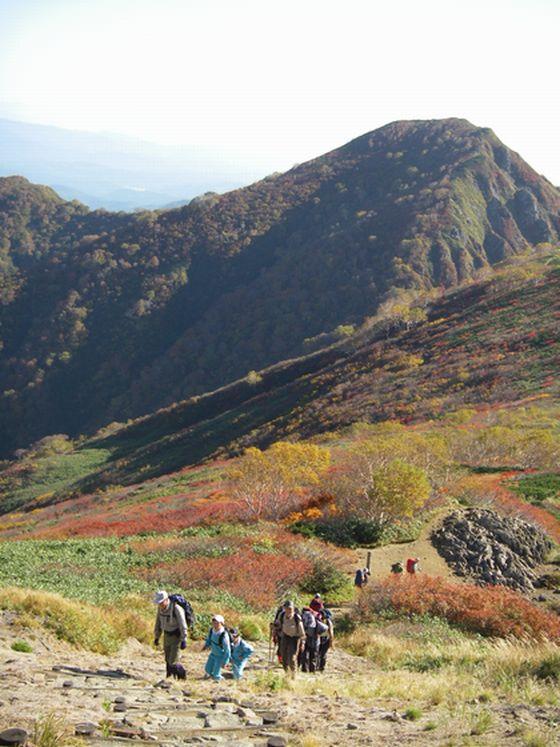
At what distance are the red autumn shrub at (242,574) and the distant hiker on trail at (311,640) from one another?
12.5ft

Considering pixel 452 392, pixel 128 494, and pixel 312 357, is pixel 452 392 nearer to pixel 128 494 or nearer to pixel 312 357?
pixel 128 494

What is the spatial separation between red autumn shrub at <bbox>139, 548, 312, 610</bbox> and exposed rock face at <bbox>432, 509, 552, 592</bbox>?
6024 millimetres

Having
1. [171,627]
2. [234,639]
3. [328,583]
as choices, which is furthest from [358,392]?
[171,627]

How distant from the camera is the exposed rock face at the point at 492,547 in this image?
2123 centimetres

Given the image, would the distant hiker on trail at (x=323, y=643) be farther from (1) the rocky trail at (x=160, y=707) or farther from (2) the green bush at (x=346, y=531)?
(2) the green bush at (x=346, y=531)

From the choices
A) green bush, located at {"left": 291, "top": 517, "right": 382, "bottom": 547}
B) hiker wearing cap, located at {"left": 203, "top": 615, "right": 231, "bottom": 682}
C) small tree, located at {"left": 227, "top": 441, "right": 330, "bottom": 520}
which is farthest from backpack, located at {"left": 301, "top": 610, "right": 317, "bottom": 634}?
small tree, located at {"left": 227, "top": 441, "right": 330, "bottom": 520}

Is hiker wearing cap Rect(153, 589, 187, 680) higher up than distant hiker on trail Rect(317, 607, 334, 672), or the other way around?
hiker wearing cap Rect(153, 589, 187, 680)

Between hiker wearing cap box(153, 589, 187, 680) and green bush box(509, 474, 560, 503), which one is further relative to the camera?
green bush box(509, 474, 560, 503)

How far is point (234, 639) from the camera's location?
35.9 ft

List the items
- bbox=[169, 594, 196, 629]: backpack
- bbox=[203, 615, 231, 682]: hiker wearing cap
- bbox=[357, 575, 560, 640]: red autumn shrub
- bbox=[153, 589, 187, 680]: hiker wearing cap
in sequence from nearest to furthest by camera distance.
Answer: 1. bbox=[153, 589, 187, 680]: hiker wearing cap
2. bbox=[203, 615, 231, 682]: hiker wearing cap
3. bbox=[169, 594, 196, 629]: backpack
4. bbox=[357, 575, 560, 640]: red autumn shrub

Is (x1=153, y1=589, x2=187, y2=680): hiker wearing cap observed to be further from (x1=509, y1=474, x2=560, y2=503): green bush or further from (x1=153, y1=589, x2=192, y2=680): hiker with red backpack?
(x1=509, y1=474, x2=560, y2=503): green bush

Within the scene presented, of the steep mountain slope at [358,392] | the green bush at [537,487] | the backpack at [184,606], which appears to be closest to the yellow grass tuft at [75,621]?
the backpack at [184,606]

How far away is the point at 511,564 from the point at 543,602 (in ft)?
7.69

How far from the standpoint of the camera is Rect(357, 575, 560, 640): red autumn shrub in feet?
50.0
